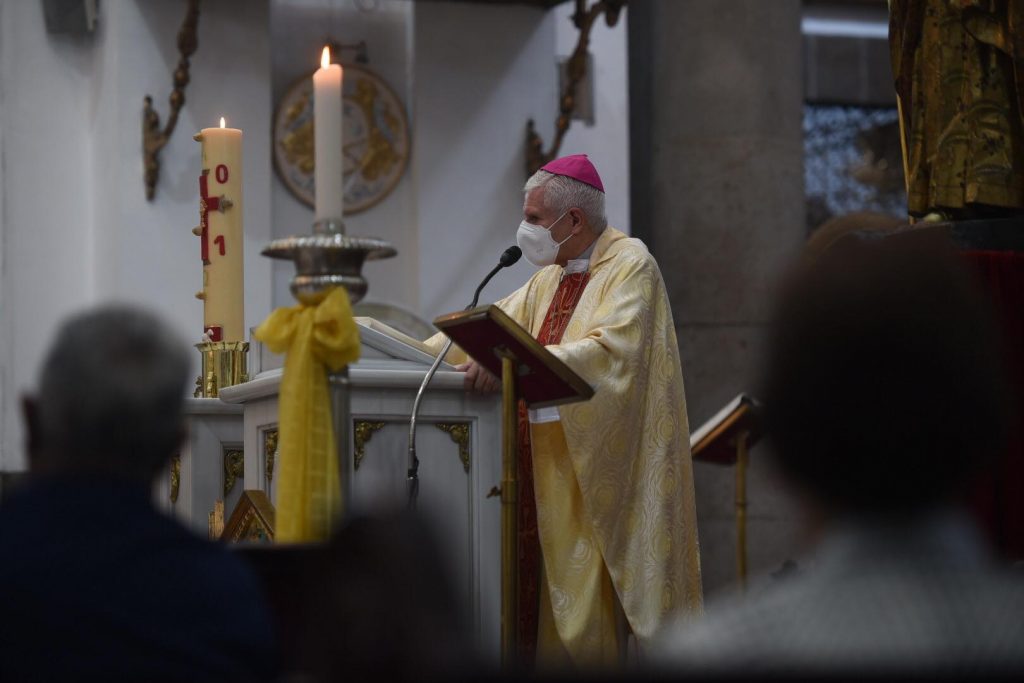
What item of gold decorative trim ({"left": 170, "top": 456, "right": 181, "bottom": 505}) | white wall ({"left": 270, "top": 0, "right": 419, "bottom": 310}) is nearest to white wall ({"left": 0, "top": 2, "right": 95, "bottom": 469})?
white wall ({"left": 270, "top": 0, "right": 419, "bottom": 310})

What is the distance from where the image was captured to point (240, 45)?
7844 millimetres

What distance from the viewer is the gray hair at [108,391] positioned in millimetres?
1613

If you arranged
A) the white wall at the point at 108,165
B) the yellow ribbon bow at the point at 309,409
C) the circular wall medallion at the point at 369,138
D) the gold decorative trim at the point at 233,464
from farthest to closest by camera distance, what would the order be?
1. the circular wall medallion at the point at 369,138
2. the white wall at the point at 108,165
3. the gold decorative trim at the point at 233,464
4. the yellow ribbon bow at the point at 309,409

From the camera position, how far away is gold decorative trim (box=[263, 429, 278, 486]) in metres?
4.21

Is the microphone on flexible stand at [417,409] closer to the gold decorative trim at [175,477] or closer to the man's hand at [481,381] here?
the man's hand at [481,381]

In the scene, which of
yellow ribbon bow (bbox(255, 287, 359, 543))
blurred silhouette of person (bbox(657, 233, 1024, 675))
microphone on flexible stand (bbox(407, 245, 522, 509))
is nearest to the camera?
blurred silhouette of person (bbox(657, 233, 1024, 675))

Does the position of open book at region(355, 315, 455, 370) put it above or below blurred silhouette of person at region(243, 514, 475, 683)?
above

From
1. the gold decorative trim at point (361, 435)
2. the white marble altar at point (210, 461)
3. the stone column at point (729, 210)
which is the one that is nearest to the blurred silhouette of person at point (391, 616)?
the gold decorative trim at point (361, 435)

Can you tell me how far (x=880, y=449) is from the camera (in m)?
1.33

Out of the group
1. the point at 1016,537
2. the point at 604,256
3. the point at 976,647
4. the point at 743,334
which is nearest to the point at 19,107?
the point at 743,334

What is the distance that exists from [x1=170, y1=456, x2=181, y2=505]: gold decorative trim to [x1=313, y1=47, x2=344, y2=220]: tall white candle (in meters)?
2.59

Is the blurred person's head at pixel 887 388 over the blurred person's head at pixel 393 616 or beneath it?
over

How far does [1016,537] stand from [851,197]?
25.2 feet

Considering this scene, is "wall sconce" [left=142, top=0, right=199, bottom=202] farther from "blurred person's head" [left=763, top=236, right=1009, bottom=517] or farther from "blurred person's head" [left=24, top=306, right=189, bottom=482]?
"blurred person's head" [left=763, top=236, right=1009, bottom=517]
